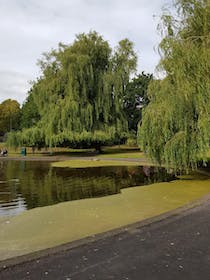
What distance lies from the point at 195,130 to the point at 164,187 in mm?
2582

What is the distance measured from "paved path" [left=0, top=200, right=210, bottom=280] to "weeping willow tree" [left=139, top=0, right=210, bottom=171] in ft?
23.8

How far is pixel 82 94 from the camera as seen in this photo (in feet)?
106

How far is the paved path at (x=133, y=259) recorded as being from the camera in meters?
4.03

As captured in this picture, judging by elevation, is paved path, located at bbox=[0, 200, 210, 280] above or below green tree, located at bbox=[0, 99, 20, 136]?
below

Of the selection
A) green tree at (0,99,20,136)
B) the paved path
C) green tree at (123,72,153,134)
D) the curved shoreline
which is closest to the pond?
the curved shoreline

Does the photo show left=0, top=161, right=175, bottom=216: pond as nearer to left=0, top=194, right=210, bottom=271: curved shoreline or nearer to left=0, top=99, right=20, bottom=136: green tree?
left=0, top=194, right=210, bottom=271: curved shoreline

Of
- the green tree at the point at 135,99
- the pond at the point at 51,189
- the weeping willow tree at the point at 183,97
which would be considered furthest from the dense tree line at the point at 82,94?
the weeping willow tree at the point at 183,97

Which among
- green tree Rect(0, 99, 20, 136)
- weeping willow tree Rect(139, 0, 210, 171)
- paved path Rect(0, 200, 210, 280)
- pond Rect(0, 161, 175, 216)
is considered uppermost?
green tree Rect(0, 99, 20, 136)

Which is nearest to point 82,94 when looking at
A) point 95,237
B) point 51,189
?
point 51,189

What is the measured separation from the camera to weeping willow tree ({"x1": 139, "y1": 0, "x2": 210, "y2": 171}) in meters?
12.4

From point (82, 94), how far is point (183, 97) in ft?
65.5

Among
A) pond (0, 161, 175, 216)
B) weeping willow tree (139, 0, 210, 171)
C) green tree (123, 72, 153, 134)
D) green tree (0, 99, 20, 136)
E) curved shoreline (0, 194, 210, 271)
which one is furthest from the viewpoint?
green tree (0, 99, 20, 136)

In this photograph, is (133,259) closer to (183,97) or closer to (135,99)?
(183,97)

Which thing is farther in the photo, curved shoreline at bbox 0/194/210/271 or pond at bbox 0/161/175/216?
pond at bbox 0/161/175/216
